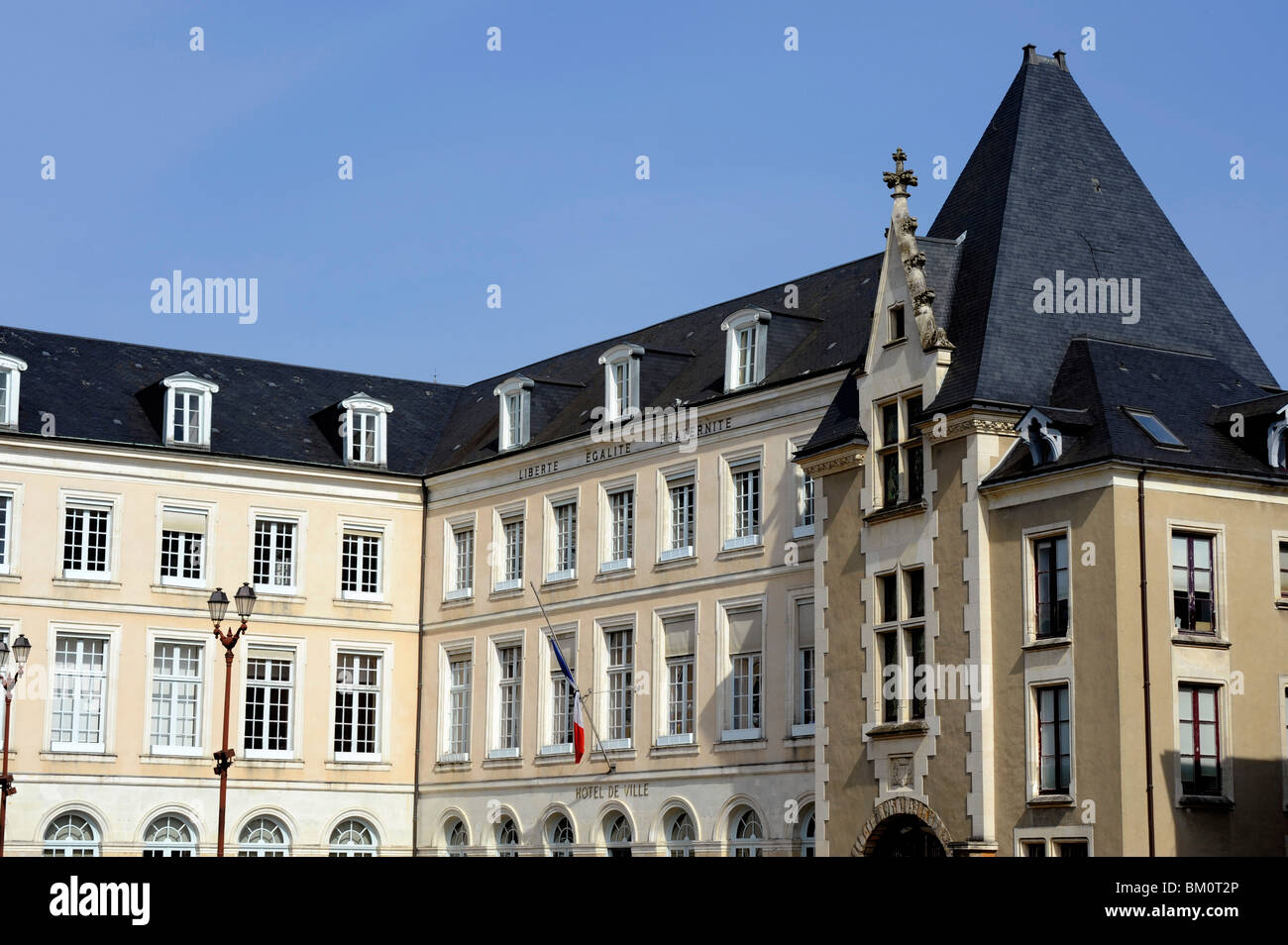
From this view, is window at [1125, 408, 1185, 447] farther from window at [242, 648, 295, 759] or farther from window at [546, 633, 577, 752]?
window at [242, 648, 295, 759]

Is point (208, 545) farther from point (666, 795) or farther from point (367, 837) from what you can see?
point (666, 795)

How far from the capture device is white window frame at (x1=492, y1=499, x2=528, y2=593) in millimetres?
50281

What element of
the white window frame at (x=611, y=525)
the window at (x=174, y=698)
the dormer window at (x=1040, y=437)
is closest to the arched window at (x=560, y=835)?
the white window frame at (x=611, y=525)

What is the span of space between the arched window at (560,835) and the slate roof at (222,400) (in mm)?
11443

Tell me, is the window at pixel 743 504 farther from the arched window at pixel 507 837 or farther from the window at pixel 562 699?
the arched window at pixel 507 837

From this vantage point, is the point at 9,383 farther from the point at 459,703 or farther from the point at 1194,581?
the point at 1194,581

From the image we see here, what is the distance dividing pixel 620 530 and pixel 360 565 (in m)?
8.92

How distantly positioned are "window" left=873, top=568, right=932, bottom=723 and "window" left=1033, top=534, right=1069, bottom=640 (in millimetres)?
2550

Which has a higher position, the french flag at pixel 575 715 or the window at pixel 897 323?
the window at pixel 897 323

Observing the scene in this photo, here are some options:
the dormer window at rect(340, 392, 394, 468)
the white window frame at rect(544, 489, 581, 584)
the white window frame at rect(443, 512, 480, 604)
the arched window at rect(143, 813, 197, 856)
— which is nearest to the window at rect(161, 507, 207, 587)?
the dormer window at rect(340, 392, 394, 468)

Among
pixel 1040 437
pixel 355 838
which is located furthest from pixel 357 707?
pixel 1040 437

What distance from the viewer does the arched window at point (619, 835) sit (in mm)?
45656
